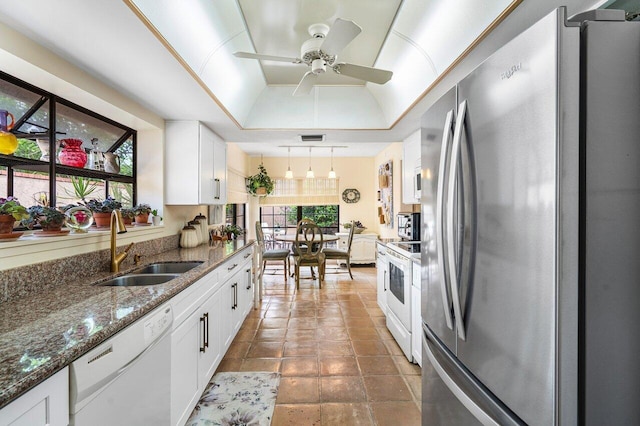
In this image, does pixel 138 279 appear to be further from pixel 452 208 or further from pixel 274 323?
pixel 452 208

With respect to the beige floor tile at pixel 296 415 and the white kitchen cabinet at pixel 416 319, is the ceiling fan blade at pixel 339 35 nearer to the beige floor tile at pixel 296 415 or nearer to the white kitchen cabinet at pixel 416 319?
the white kitchen cabinet at pixel 416 319

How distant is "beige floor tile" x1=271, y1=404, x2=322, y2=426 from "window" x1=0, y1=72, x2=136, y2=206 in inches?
78.7

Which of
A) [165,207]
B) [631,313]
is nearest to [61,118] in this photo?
[165,207]

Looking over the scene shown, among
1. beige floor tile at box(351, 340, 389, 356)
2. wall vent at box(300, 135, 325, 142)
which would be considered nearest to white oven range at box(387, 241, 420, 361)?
beige floor tile at box(351, 340, 389, 356)

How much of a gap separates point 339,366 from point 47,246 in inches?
85.1

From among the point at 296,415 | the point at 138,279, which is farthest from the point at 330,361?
the point at 138,279

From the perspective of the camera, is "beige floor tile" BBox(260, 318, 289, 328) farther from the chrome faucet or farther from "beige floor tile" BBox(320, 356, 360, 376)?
the chrome faucet

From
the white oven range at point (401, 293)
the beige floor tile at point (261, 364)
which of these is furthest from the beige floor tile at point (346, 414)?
the white oven range at point (401, 293)

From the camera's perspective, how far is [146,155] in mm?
2996

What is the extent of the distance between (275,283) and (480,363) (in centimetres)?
454

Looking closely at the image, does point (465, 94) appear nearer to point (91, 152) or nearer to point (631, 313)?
point (631, 313)

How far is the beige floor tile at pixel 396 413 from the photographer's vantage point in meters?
1.90

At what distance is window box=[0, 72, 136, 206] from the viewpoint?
5.67ft

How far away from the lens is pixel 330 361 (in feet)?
8.58
